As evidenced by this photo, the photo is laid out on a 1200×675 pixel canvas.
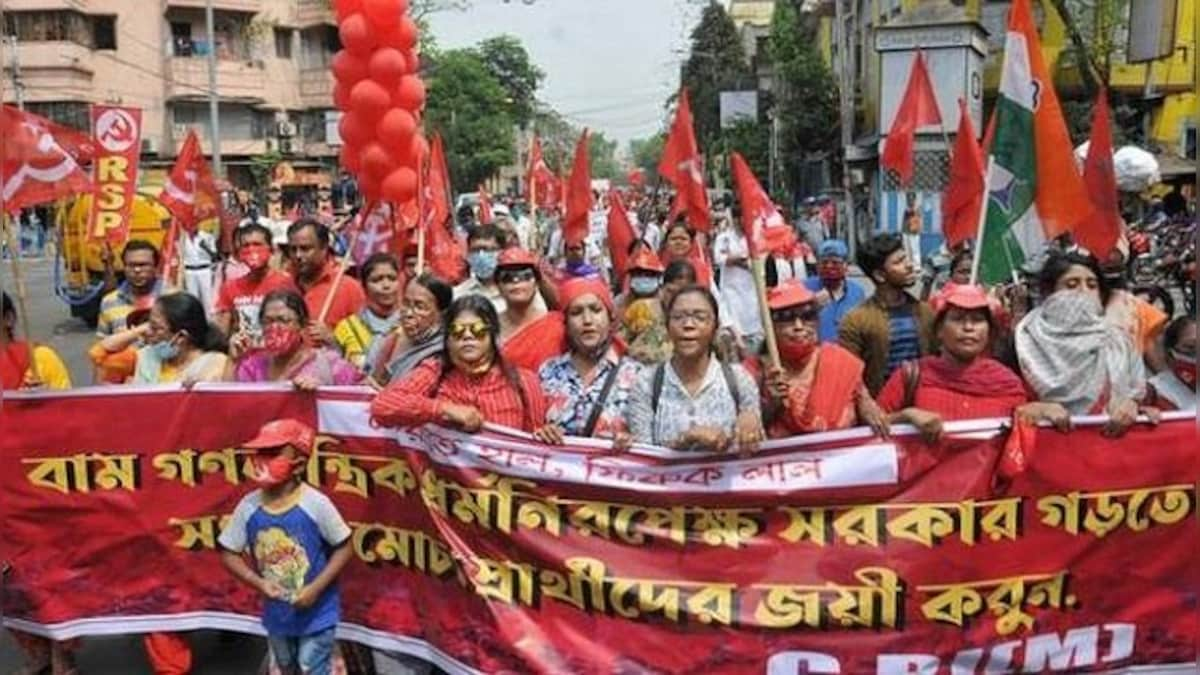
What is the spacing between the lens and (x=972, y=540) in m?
4.02

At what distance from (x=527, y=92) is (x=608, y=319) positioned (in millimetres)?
73348

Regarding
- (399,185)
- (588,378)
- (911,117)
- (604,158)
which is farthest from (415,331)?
(604,158)

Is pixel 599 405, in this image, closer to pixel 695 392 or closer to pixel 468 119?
pixel 695 392

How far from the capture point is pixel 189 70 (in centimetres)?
4662

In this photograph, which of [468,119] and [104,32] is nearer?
[104,32]

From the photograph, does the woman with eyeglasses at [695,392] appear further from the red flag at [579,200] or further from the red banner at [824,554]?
the red flag at [579,200]

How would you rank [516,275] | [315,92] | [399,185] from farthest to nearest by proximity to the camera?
[315,92] < [399,185] < [516,275]

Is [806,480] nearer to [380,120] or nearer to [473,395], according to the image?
[473,395]

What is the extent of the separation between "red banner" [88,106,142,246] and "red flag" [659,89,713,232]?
3.43 meters

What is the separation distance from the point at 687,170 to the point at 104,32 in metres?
42.0

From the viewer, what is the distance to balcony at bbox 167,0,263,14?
45562 mm

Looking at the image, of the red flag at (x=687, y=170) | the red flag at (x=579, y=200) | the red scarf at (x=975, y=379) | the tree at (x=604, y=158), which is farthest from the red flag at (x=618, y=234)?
the tree at (x=604, y=158)

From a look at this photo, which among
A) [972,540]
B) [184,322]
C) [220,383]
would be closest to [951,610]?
[972,540]

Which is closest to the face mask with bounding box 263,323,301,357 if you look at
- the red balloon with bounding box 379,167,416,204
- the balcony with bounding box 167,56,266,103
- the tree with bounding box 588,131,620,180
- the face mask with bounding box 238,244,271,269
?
the face mask with bounding box 238,244,271,269
